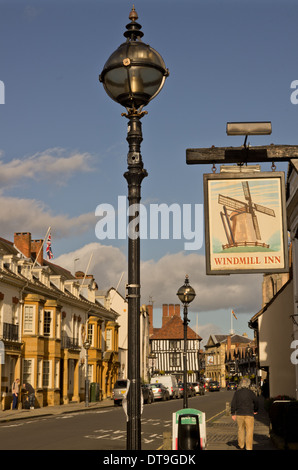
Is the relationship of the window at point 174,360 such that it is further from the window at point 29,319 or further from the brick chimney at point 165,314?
the window at point 29,319

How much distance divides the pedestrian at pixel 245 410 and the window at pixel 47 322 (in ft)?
106

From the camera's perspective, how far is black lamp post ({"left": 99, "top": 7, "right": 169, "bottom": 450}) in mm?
7207

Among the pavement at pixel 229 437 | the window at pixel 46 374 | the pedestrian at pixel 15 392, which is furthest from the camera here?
the window at pixel 46 374

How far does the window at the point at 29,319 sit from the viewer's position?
4197cm

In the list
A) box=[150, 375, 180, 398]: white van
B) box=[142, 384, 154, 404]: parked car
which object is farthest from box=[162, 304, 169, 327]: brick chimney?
box=[142, 384, 154, 404]: parked car

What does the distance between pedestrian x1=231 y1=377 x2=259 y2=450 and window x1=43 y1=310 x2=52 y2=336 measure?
3221 centimetres

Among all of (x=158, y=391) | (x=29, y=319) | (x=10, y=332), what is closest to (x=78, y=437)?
(x=10, y=332)

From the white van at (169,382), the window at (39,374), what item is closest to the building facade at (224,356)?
the white van at (169,382)

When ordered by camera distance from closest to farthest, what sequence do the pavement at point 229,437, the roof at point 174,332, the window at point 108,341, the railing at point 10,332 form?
1. the pavement at point 229,437
2. the railing at point 10,332
3. the window at point 108,341
4. the roof at point 174,332

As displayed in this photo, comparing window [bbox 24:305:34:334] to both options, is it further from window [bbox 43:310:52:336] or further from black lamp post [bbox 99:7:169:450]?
black lamp post [bbox 99:7:169:450]
